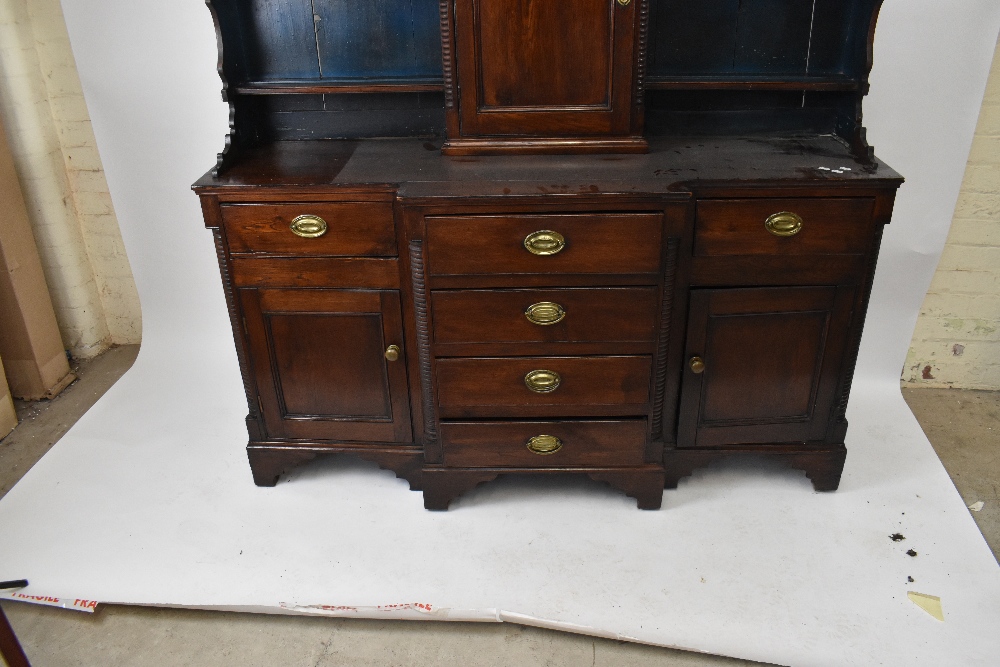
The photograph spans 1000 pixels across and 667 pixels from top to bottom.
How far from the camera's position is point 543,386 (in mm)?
2166

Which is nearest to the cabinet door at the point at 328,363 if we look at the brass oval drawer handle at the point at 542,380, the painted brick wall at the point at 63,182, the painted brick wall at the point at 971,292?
the brass oval drawer handle at the point at 542,380

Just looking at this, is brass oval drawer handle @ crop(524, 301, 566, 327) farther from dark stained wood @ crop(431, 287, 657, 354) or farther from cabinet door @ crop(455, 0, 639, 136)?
cabinet door @ crop(455, 0, 639, 136)

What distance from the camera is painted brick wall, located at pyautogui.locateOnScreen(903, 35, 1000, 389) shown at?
8.57 feet

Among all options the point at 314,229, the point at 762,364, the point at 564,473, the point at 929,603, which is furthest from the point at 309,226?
the point at 929,603

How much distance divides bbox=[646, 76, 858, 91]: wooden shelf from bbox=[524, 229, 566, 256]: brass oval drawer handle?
618 millimetres

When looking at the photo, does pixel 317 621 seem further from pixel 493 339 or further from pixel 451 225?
pixel 451 225

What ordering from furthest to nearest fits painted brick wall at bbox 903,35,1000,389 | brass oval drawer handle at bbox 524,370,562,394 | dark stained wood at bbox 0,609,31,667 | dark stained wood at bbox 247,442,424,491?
painted brick wall at bbox 903,35,1000,389, dark stained wood at bbox 247,442,424,491, brass oval drawer handle at bbox 524,370,562,394, dark stained wood at bbox 0,609,31,667


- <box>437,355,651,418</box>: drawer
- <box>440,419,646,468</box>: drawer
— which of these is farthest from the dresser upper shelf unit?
<box>440,419,646,468</box>: drawer

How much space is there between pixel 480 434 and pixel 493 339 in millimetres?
301

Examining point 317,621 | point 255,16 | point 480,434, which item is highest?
point 255,16

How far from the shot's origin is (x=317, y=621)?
6.72 feet

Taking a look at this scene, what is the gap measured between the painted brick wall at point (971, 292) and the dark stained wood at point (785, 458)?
84cm

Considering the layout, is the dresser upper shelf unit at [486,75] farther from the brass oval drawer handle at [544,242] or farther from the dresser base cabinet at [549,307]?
the brass oval drawer handle at [544,242]

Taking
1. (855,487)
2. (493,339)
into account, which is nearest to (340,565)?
(493,339)
